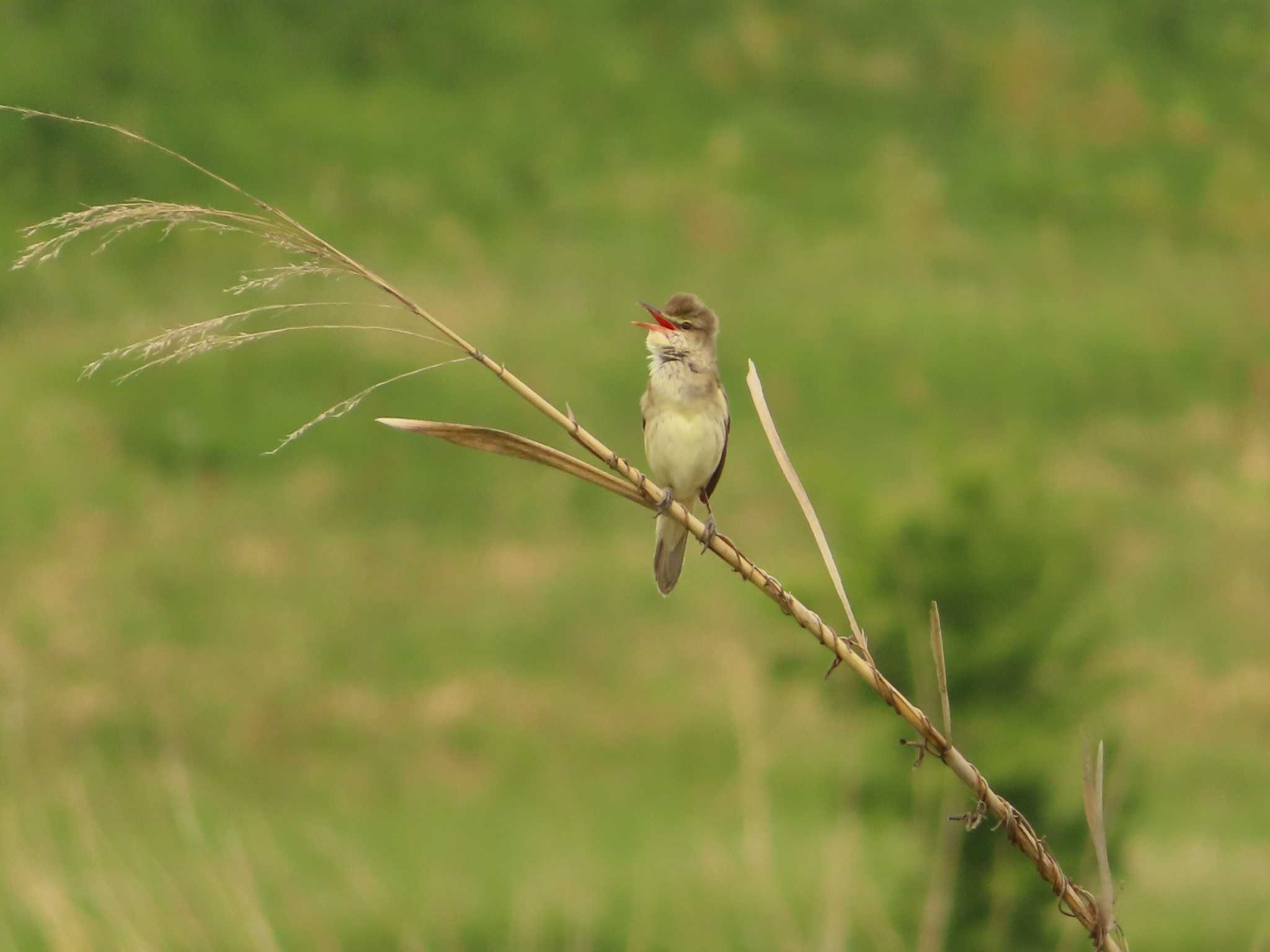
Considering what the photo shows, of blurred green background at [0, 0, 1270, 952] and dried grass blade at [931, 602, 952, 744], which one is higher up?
dried grass blade at [931, 602, 952, 744]

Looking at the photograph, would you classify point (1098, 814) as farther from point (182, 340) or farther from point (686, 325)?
point (686, 325)

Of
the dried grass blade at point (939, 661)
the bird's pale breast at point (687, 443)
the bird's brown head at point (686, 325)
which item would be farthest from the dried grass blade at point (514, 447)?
the bird's pale breast at point (687, 443)

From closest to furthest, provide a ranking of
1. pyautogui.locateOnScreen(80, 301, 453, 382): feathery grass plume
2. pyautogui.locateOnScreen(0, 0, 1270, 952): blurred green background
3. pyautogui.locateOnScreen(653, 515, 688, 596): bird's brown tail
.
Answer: pyautogui.locateOnScreen(80, 301, 453, 382): feathery grass plume
pyautogui.locateOnScreen(653, 515, 688, 596): bird's brown tail
pyautogui.locateOnScreen(0, 0, 1270, 952): blurred green background

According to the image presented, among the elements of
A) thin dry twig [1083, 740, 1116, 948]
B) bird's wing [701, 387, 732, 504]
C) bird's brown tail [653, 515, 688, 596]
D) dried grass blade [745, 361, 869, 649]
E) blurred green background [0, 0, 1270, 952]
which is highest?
dried grass blade [745, 361, 869, 649]

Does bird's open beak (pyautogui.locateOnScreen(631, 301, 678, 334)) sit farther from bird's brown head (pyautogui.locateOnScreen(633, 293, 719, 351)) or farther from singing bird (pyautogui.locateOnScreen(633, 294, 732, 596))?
singing bird (pyautogui.locateOnScreen(633, 294, 732, 596))

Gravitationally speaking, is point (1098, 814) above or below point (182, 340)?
below

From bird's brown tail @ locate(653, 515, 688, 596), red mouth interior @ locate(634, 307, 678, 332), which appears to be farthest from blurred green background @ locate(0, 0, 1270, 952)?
red mouth interior @ locate(634, 307, 678, 332)

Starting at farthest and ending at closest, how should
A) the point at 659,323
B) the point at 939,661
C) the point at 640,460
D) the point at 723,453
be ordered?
the point at 640,460 → the point at 723,453 → the point at 659,323 → the point at 939,661

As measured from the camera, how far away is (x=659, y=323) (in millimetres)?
4016

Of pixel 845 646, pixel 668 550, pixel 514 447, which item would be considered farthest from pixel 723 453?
pixel 514 447

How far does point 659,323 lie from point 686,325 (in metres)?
0.20

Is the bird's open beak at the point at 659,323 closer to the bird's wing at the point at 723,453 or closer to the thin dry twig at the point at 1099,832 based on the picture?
the bird's wing at the point at 723,453

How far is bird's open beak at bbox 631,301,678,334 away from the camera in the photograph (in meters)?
3.36

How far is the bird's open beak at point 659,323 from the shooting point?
336cm
